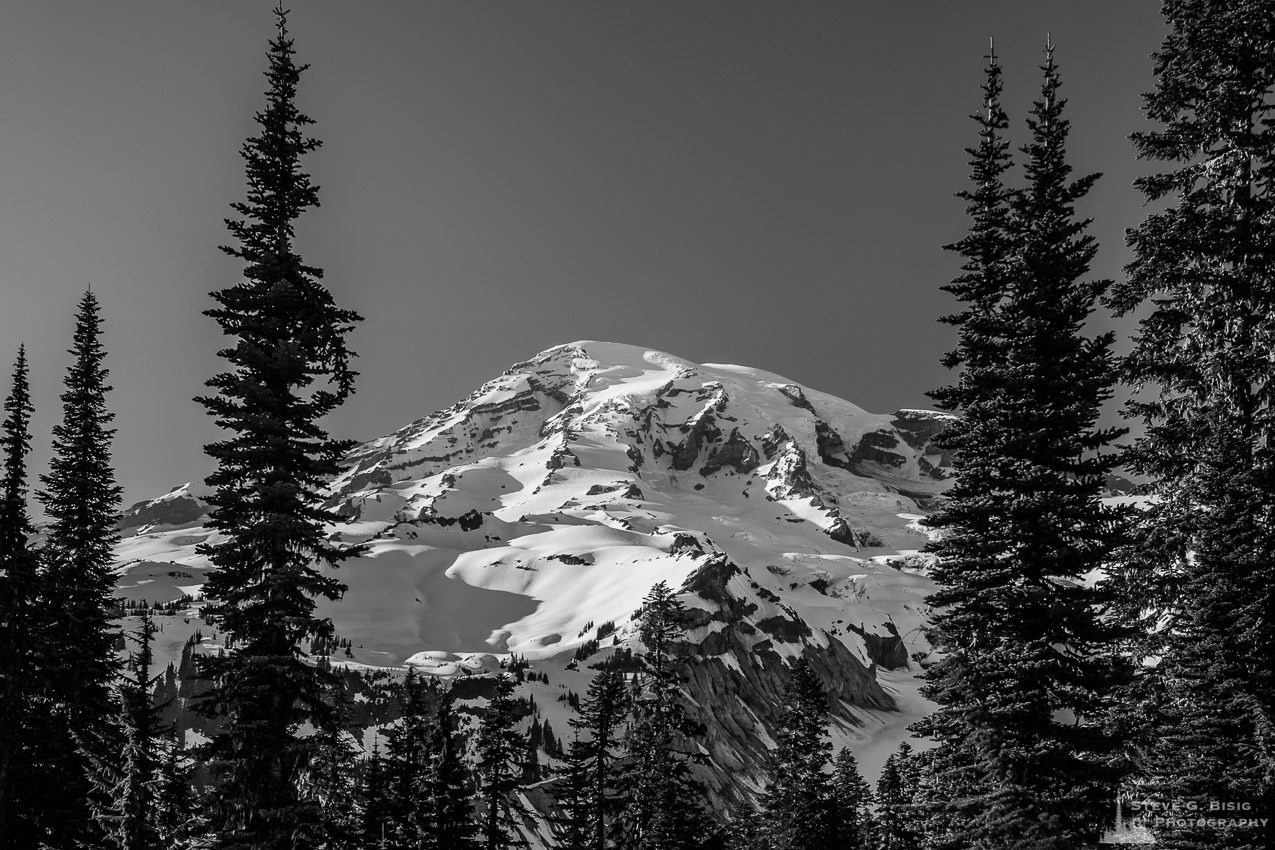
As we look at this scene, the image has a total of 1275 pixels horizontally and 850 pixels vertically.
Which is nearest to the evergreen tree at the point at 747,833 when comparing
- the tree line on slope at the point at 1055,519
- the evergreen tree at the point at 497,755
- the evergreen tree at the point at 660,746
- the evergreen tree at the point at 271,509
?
the evergreen tree at the point at 660,746

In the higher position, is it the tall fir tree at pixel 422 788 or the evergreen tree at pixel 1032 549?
the evergreen tree at pixel 1032 549

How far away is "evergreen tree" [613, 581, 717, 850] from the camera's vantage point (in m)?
37.2

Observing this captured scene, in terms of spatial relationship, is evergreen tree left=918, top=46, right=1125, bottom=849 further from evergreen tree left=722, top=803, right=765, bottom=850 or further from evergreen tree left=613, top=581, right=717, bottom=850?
evergreen tree left=722, top=803, right=765, bottom=850

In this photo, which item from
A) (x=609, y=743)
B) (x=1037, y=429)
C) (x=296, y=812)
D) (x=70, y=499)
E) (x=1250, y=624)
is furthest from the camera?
(x=609, y=743)

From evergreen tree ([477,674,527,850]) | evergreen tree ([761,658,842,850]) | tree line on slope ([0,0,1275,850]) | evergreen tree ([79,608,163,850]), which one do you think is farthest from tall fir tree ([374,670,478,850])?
tree line on slope ([0,0,1275,850])

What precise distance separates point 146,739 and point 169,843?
3.34 meters

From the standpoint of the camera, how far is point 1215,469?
18078 millimetres

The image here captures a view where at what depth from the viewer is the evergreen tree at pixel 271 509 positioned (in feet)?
58.5

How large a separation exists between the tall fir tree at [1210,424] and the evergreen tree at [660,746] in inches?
809

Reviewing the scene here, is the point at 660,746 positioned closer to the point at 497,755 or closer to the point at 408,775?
the point at 497,755

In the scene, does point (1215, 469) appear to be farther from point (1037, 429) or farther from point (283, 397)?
point (283, 397)

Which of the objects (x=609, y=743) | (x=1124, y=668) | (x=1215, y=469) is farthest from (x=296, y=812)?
(x=609, y=743)

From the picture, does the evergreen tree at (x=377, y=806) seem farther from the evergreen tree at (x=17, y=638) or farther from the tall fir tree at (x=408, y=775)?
the evergreen tree at (x=17, y=638)

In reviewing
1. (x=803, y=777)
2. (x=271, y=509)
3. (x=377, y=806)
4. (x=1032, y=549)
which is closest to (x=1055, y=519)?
(x=1032, y=549)
